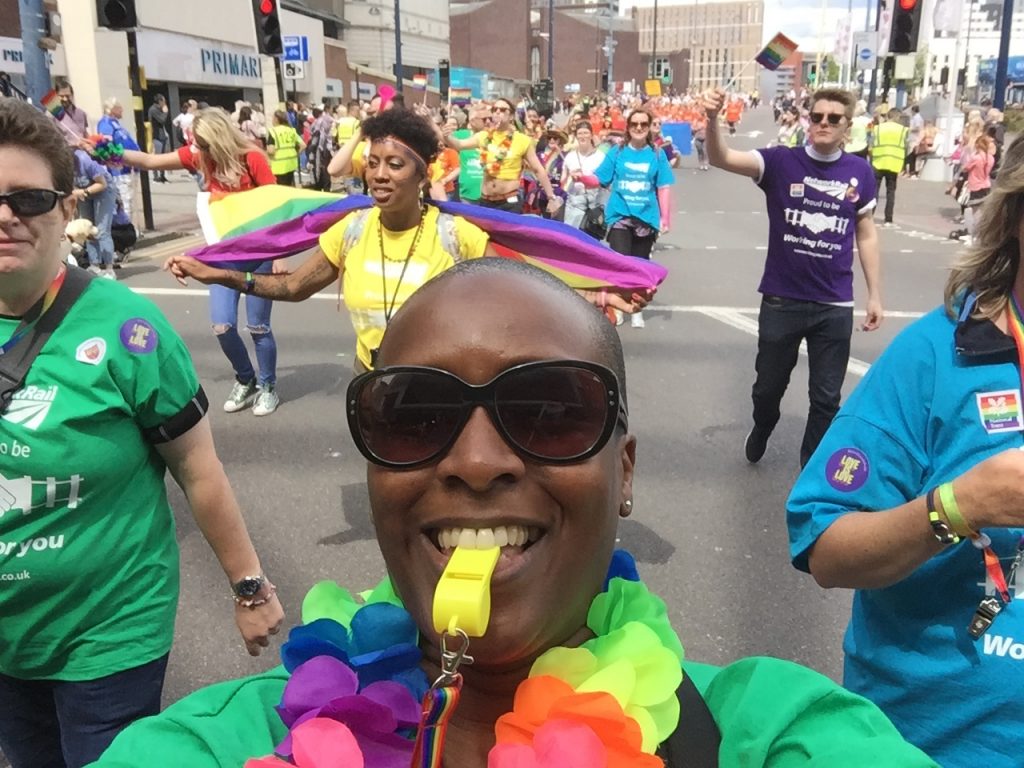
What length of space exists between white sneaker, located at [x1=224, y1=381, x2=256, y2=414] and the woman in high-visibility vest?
32.0 feet

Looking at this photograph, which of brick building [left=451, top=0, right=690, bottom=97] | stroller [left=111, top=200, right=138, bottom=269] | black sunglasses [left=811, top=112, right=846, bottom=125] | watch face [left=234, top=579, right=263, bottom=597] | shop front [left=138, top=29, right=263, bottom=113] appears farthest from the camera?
brick building [left=451, top=0, right=690, bottom=97]

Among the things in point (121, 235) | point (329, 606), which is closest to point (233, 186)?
point (329, 606)

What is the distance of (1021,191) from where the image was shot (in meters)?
1.71

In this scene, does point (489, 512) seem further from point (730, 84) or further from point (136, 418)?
point (730, 84)

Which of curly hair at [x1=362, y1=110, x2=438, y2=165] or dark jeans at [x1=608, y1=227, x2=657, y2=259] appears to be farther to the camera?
dark jeans at [x1=608, y1=227, x2=657, y2=259]

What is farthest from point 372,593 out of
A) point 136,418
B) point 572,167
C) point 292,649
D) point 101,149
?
point 572,167

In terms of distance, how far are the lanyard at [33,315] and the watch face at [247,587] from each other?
29.5 inches

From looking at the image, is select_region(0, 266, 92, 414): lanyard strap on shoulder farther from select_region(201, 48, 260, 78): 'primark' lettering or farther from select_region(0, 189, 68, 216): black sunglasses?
select_region(201, 48, 260, 78): 'primark' lettering

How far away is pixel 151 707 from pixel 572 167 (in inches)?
417

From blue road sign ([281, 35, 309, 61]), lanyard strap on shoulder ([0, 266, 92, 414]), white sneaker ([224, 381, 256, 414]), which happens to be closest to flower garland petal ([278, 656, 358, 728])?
lanyard strap on shoulder ([0, 266, 92, 414])

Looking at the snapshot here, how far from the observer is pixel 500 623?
1.09 m

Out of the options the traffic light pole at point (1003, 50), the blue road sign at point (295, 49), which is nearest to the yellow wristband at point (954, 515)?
the traffic light pole at point (1003, 50)

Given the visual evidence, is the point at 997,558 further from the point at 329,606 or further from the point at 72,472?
the point at 72,472

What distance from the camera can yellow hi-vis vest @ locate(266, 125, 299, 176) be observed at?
1540cm
